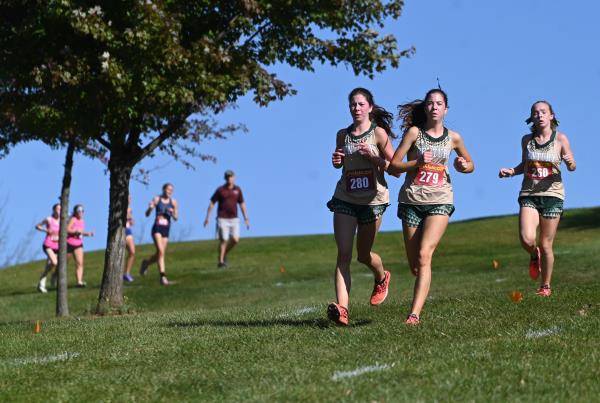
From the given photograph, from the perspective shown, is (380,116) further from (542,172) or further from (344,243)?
(542,172)

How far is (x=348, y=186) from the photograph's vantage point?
32.3 ft

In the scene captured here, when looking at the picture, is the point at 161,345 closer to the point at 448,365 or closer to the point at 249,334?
the point at 249,334

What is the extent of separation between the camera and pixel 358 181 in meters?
9.83

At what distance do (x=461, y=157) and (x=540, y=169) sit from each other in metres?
2.82

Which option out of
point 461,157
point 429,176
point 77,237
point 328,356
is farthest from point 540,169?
point 77,237

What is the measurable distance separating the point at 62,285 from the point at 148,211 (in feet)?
20.8

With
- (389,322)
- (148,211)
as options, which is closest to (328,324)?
(389,322)

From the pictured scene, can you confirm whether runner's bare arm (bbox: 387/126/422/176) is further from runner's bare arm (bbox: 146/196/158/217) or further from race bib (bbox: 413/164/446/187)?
runner's bare arm (bbox: 146/196/158/217)

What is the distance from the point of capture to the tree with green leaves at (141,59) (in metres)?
16.1

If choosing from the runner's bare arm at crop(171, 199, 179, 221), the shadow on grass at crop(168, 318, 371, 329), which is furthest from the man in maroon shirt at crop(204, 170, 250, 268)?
the shadow on grass at crop(168, 318, 371, 329)

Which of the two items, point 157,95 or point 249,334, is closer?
point 249,334

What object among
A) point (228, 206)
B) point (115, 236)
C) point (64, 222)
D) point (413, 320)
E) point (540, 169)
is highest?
point (228, 206)

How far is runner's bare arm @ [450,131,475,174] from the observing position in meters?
9.70

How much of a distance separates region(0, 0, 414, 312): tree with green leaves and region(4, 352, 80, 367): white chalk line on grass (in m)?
7.70
